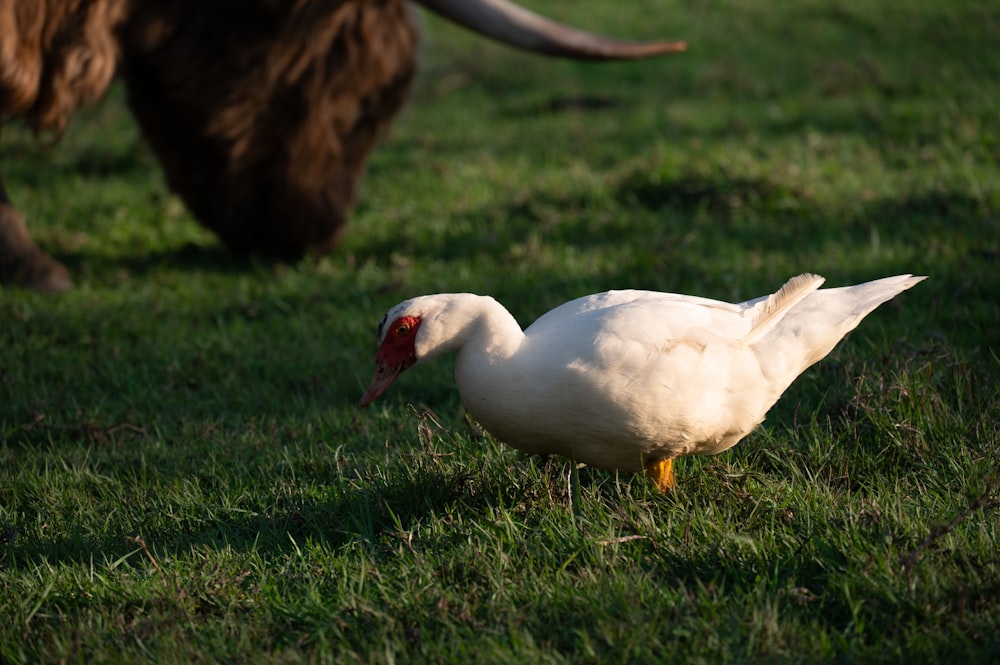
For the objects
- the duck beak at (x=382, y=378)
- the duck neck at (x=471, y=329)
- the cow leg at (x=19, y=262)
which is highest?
the duck neck at (x=471, y=329)

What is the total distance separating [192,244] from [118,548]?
10.5ft

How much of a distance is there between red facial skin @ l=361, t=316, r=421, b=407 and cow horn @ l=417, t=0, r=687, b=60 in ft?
7.02

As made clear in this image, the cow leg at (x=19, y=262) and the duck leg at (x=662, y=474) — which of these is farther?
the cow leg at (x=19, y=262)

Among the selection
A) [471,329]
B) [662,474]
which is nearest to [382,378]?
[471,329]

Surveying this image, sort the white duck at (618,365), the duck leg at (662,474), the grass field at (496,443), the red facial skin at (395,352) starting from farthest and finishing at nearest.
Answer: the duck leg at (662,474), the red facial skin at (395,352), the white duck at (618,365), the grass field at (496,443)

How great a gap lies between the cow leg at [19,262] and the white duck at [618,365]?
2.98m

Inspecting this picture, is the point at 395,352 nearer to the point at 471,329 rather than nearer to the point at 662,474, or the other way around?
the point at 471,329

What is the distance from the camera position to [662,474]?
303 centimetres

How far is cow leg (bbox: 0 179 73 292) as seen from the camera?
5.29 metres

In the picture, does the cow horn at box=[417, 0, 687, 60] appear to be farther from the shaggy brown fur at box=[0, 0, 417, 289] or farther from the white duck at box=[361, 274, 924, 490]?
the white duck at box=[361, 274, 924, 490]

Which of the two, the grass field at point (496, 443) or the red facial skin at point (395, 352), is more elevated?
the red facial skin at point (395, 352)

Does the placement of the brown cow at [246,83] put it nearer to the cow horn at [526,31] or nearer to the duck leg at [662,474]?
the cow horn at [526,31]

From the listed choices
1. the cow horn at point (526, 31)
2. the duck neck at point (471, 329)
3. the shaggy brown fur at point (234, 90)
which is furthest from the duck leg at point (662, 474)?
the shaggy brown fur at point (234, 90)

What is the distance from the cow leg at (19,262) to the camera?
5293mm
